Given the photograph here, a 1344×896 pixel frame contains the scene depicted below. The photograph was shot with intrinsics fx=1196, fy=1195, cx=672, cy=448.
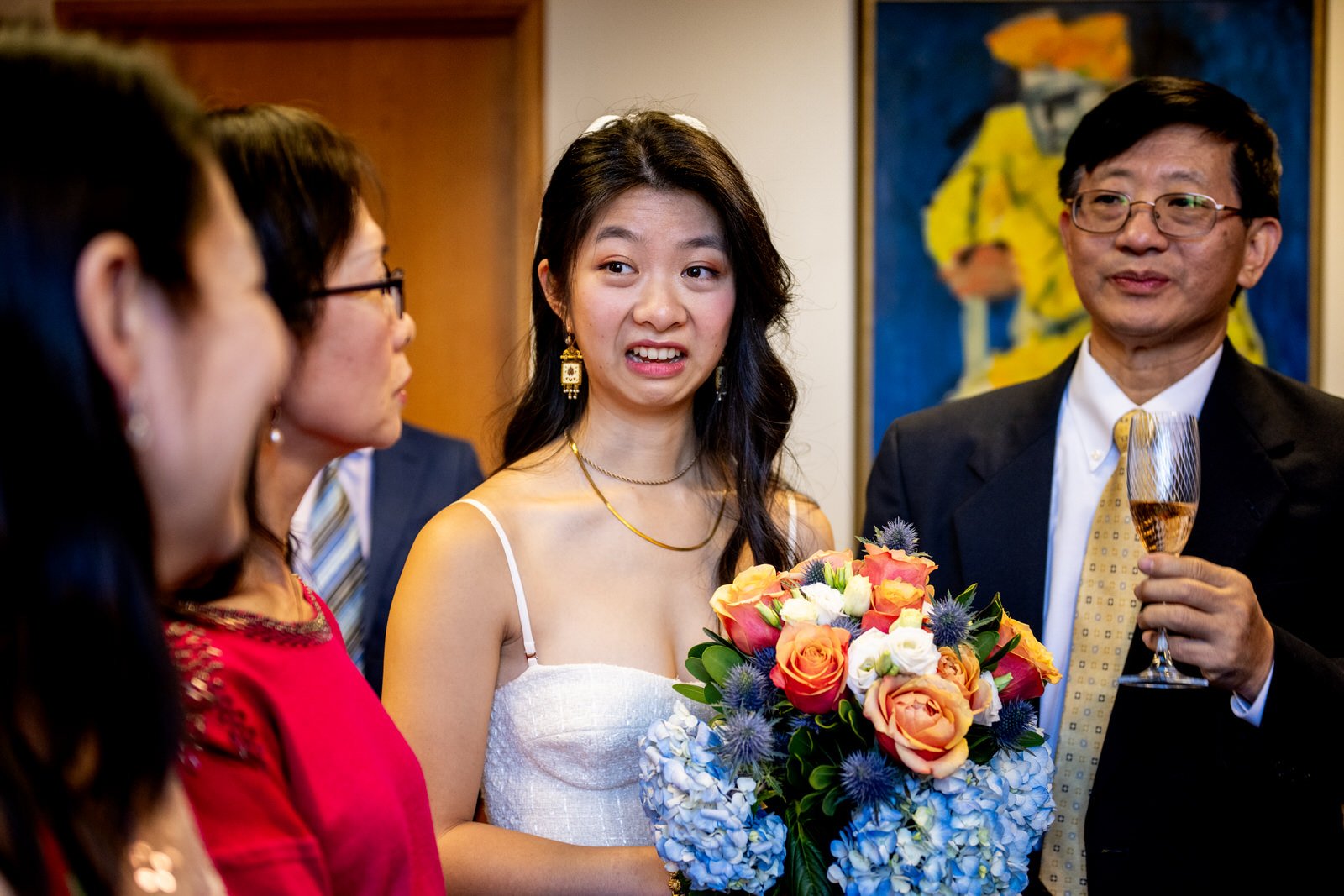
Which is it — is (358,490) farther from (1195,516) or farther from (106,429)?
(106,429)

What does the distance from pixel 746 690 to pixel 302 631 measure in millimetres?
551

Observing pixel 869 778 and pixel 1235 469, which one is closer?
pixel 869 778

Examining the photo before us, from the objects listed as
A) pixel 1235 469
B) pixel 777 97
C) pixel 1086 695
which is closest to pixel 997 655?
pixel 1086 695

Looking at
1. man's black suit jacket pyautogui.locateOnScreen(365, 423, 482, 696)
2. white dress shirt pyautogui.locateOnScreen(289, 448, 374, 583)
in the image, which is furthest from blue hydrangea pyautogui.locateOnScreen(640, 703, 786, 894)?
white dress shirt pyautogui.locateOnScreen(289, 448, 374, 583)

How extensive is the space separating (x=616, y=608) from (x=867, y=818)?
677mm

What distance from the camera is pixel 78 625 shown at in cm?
78

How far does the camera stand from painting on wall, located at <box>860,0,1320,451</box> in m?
3.50

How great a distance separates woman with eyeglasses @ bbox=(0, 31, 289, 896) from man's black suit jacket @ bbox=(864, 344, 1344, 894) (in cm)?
162

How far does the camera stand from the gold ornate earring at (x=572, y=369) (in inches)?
83.7

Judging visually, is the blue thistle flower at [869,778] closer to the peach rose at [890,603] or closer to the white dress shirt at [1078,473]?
the peach rose at [890,603]

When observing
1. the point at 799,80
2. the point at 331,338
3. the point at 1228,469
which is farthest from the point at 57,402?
the point at 799,80

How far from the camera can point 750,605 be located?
160 centimetres

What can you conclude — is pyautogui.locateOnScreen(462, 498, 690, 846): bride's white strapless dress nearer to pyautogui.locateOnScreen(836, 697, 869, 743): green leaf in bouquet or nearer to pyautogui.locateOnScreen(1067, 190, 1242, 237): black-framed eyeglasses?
pyautogui.locateOnScreen(836, 697, 869, 743): green leaf in bouquet

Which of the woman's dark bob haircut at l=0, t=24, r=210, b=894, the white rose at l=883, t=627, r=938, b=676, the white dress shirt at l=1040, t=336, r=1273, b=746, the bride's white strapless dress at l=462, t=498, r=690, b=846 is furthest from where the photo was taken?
the white dress shirt at l=1040, t=336, r=1273, b=746
